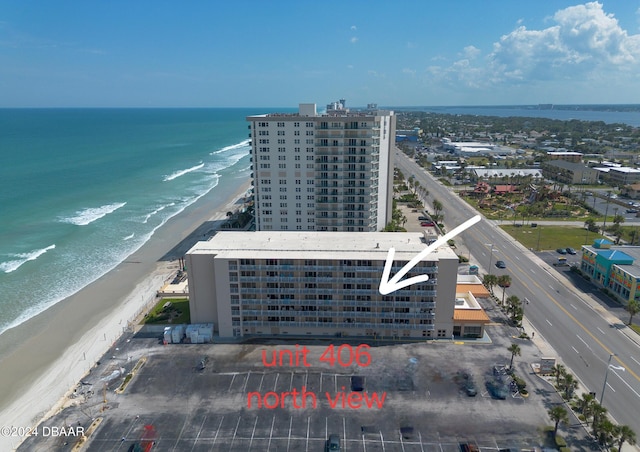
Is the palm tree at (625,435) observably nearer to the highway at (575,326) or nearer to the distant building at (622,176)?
the highway at (575,326)

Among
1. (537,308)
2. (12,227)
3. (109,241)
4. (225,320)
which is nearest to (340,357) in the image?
(225,320)

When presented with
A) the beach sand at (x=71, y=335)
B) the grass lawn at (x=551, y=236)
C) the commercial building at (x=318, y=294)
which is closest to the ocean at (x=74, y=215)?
the beach sand at (x=71, y=335)

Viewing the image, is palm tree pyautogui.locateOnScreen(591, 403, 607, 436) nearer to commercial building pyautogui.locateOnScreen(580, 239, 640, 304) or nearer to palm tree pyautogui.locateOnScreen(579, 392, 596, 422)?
palm tree pyautogui.locateOnScreen(579, 392, 596, 422)

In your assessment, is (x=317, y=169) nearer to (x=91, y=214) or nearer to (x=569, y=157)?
(x=91, y=214)

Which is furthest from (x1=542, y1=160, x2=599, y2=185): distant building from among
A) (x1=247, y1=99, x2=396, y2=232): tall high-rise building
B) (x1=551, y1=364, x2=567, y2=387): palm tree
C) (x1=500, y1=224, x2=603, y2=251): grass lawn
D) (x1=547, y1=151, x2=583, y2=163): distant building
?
(x1=551, y1=364, x2=567, y2=387): palm tree

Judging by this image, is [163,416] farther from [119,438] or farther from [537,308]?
[537,308]

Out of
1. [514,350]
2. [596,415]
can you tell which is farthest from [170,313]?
[596,415]
